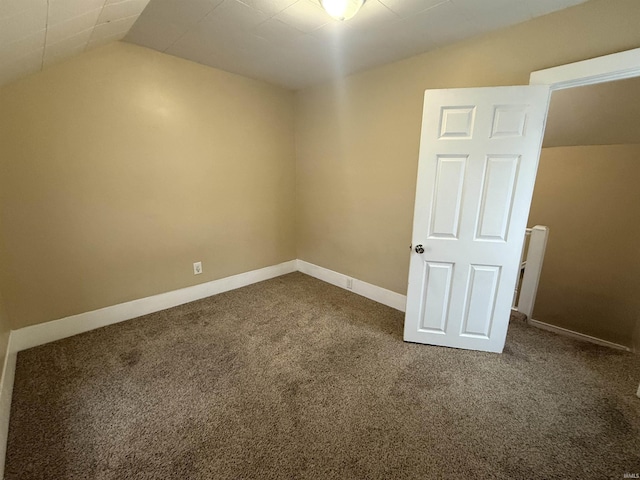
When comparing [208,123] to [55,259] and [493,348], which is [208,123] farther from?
[493,348]

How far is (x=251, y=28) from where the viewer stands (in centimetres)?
192

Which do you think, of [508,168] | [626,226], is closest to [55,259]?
[508,168]

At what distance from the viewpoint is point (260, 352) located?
2109mm

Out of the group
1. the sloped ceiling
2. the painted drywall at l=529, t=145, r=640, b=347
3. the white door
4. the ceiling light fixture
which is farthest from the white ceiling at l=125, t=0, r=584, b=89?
the painted drywall at l=529, t=145, r=640, b=347

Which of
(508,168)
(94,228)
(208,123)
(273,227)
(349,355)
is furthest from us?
(273,227)

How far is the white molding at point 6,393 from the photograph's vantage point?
1305 mm

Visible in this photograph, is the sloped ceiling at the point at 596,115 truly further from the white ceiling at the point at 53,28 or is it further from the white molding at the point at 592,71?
the white ceiling at the point at 53,28

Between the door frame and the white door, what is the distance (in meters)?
0.12

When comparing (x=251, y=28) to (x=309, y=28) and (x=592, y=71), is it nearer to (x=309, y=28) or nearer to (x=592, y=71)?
(x=309, y=28)

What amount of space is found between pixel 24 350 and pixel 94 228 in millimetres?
1070

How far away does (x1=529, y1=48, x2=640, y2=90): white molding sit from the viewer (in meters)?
1.49

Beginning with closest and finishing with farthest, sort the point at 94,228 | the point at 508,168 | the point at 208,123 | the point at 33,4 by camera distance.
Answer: the point at 33,4 < the point at 508,168 < the point at 94,228 < the point at 208,123

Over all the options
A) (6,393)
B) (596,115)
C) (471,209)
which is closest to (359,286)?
(471,209)

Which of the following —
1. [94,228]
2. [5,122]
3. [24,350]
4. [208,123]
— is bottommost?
[24,350]
